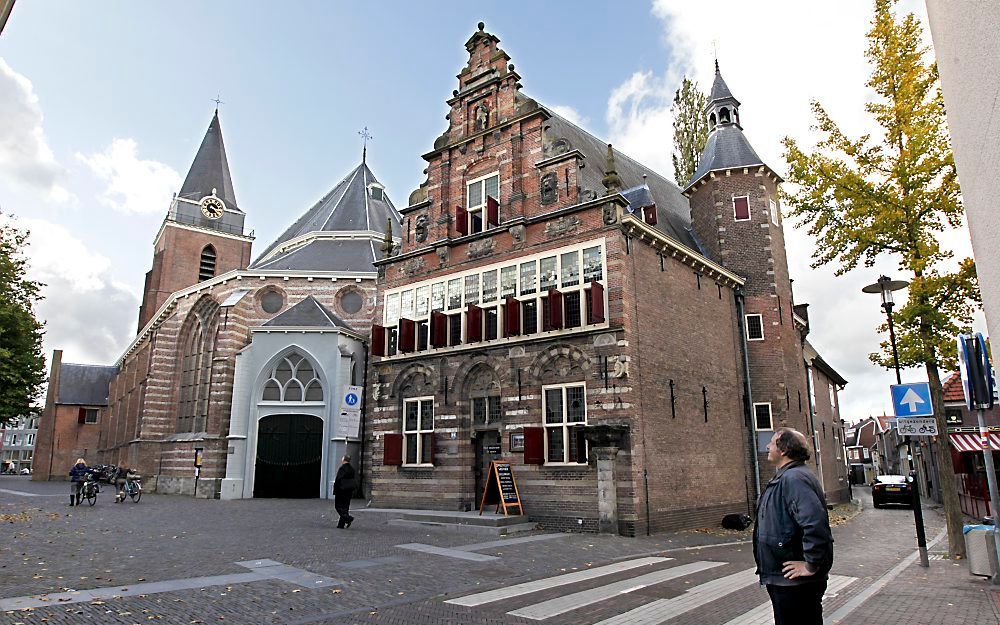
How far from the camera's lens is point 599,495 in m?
15.2

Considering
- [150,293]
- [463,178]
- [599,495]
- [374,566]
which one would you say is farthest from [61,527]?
[150,293]

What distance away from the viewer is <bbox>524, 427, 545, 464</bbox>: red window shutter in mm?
16328

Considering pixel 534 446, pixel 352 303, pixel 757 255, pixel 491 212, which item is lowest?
pixel 534 446

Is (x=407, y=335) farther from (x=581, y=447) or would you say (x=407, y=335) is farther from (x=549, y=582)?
(x=549, y=582)

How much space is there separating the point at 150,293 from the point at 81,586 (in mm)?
46583

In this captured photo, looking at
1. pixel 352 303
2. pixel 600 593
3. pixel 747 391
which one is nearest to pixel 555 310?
pixel 747 391

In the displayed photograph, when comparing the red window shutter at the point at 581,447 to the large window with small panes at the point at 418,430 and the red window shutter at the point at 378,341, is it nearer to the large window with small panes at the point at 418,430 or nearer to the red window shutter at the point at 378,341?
the large window with small panes at the point at 418,430

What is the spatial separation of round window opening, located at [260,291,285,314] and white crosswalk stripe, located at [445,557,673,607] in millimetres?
25200

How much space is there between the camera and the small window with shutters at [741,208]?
22219mm

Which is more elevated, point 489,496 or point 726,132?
point 726,132

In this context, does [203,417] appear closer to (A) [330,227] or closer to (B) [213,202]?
(A) [330,227]

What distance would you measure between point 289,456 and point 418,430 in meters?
11.3

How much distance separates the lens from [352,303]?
32344 millimetres

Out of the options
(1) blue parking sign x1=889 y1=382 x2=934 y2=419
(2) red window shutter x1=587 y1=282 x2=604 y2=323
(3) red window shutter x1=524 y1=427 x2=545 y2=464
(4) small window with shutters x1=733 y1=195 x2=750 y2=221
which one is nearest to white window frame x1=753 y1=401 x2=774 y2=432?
(4) small window with shutters x1=733 y1=195 x2=750 y2=221
